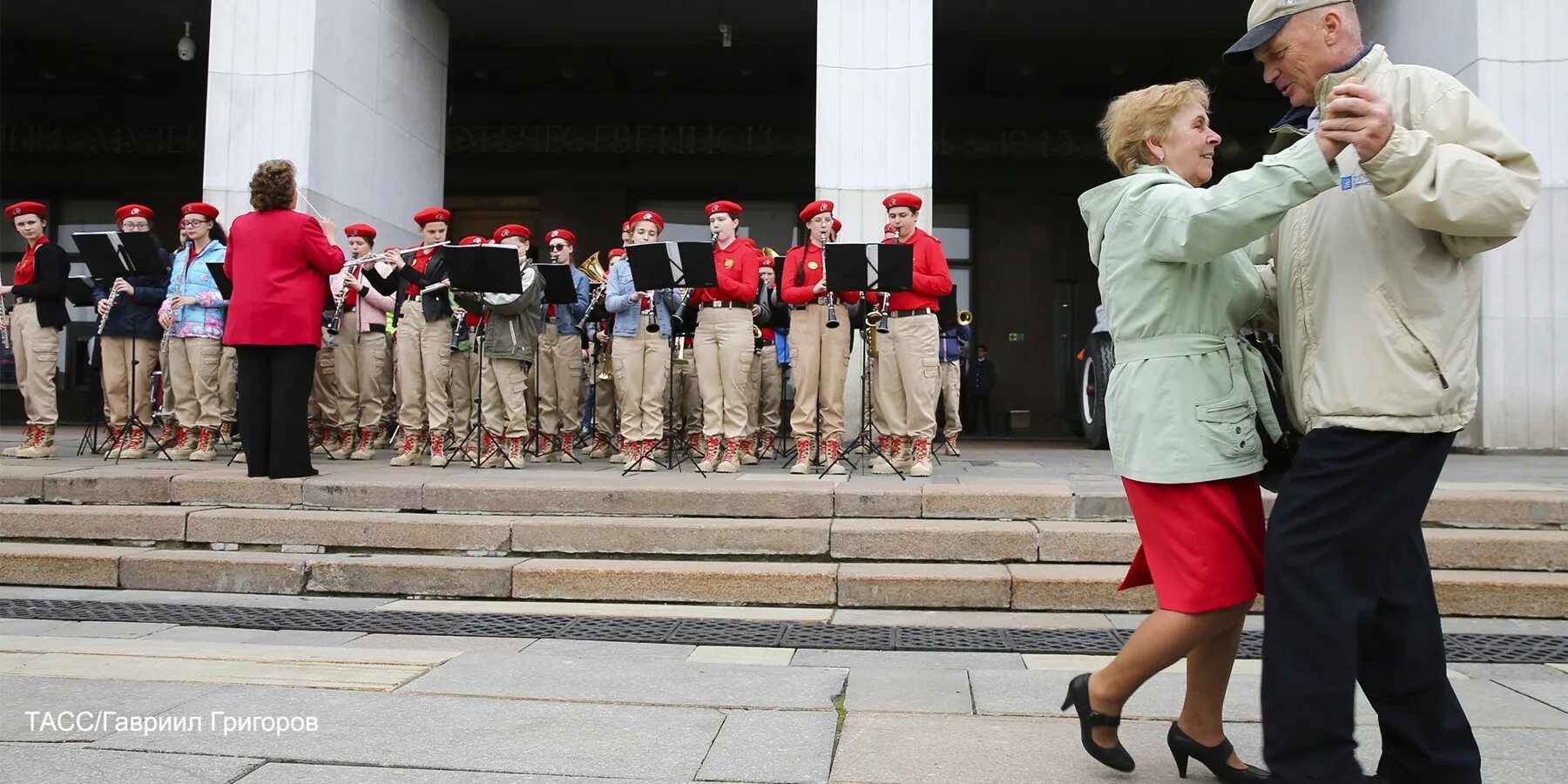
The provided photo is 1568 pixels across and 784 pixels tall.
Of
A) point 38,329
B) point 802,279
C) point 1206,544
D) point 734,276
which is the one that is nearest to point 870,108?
point 802,279

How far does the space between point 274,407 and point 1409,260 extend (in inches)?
270

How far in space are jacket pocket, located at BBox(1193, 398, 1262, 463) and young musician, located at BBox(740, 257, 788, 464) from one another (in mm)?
6665

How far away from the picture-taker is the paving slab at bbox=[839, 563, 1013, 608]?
545cm

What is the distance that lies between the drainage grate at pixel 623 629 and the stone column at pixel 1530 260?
883 centimetres

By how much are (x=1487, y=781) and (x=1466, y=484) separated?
4709 millimetres

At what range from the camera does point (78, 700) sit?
3.50m

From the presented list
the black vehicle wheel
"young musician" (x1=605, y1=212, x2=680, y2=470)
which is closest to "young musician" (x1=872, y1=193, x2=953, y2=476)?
"young musician" (x1=605, y1=212, x2=680, y2=470)

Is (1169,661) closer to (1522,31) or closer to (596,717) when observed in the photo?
(596,717)

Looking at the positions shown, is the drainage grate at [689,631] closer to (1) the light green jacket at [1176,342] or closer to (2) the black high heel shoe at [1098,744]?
(2) the black high heel shoe at [1098,744]

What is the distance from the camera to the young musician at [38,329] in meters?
8.85

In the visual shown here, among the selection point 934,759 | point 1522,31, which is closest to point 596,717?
point 934,759

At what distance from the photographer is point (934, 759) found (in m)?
2.96

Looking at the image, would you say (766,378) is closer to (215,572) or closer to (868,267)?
(868,267)

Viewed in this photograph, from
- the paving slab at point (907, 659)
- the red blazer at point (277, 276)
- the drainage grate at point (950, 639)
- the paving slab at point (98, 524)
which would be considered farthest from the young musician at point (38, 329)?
the drainage grate at point (950, 639)
